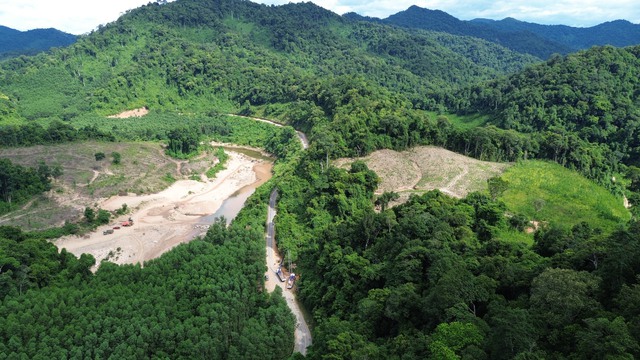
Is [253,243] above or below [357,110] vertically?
below

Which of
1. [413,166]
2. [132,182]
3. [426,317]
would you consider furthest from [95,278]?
[413,166]

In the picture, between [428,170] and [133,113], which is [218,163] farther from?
[133,113]

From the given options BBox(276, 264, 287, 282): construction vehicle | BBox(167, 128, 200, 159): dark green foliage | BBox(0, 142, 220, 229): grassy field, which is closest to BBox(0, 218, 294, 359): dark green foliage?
BBox(276, 264, 287, 282): construction vehicle

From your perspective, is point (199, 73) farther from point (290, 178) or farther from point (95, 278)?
point (95, 278)

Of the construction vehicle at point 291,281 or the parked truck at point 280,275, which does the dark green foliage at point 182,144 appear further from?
the construction vehicle at point 291,281

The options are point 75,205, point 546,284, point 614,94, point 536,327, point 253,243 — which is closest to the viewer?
point 536,327

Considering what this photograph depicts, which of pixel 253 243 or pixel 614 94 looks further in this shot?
pixel 614 94

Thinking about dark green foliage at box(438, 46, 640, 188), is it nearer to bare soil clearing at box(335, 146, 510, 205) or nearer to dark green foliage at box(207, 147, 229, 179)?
bare soil clearing at box(335, 146, 510, 205)
